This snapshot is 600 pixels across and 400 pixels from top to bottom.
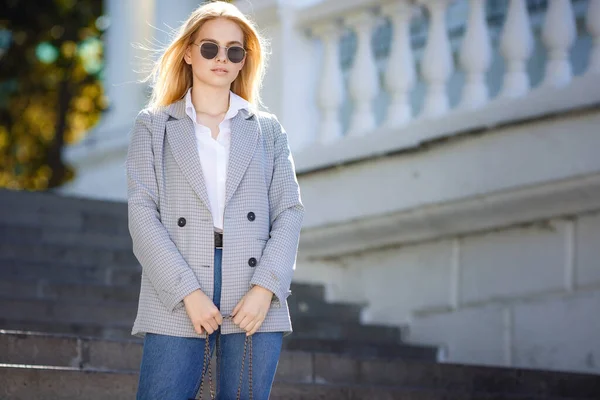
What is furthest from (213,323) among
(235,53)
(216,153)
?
(235,53)

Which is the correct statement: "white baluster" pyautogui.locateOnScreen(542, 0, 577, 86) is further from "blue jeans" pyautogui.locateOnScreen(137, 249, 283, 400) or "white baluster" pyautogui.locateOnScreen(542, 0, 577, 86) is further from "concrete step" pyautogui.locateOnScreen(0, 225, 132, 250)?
"blue jeans" pyautogui.locateOnScreen(137, 249, 283, 400)

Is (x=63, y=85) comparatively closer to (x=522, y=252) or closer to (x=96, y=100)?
(x=96, y=100)

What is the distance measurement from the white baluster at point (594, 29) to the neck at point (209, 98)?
303cm

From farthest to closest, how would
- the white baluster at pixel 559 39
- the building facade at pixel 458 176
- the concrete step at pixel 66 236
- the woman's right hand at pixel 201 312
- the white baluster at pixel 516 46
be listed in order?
the concrete step at pixel 66 236 < the white baluster at pixel 516 46 < the white baluster at pixel 559 39 < the building facade at pixel 458 176 < the woman's right hand at pixel 201 312

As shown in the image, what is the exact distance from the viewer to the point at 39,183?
17.1 meters

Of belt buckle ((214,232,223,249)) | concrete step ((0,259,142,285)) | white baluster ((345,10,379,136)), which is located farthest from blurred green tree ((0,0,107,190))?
belt buckle ((214,232,223,249))

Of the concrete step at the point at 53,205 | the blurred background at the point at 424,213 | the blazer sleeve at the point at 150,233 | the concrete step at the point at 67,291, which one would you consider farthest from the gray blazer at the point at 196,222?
the concrete step at the point at 53,205

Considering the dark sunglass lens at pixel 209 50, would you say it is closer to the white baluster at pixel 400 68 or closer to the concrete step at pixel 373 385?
the concrete step at pixel 373 385

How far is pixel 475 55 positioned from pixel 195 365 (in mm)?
3822

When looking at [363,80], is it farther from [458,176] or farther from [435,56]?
[458,176]

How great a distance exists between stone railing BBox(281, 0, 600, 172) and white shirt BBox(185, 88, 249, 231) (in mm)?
2958

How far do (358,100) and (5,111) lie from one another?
9.69 meters

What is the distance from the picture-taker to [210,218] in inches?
145

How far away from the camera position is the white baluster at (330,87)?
7.83 metres
